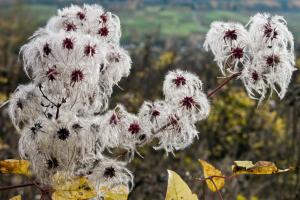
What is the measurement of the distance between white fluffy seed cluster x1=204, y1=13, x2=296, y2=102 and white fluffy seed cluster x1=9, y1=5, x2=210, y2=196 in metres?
0.14

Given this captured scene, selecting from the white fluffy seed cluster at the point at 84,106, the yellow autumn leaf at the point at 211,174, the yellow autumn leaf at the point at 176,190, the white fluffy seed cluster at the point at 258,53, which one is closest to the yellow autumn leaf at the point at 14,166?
the white fluffy seed cluster at the point at 84,106

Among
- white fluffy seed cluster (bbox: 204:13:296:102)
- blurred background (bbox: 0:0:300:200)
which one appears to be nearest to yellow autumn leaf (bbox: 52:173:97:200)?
blurred background (bbox: 0:0:300:200)

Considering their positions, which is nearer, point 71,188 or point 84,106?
point 71,188

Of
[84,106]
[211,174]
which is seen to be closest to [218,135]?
[211,174]

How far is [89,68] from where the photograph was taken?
1.59m

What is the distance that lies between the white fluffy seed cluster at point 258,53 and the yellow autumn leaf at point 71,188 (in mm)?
567

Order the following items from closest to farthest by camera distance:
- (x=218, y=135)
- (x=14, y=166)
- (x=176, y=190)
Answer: (x=176, y=190)
(x=14, y=166)
(x=218, y=135)

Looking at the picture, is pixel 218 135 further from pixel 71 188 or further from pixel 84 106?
pixel 71 188

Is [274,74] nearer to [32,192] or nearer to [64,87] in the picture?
[64,87]

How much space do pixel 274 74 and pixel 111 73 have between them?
51 cm

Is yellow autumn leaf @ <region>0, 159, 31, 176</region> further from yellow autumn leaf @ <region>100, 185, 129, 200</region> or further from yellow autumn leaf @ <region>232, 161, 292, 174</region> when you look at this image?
yellow autumn leaf @ <region>232, 161, 292, 174</region>

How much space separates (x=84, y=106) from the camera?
172 cm

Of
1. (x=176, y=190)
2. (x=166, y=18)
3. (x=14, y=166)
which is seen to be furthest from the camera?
(x=166, y=18)

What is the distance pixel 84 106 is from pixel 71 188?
0.85 feet
